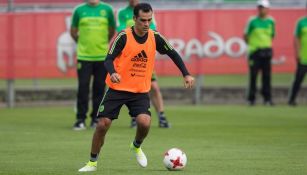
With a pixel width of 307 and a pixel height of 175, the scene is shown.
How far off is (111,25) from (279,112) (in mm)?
5495

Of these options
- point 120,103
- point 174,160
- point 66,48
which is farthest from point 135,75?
point 66,48

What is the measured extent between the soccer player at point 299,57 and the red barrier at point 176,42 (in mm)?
980

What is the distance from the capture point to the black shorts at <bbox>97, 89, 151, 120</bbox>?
10500mm

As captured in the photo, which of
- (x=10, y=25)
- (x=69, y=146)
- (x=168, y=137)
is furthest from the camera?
(x=10, y=25)

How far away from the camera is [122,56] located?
1068 centimetres

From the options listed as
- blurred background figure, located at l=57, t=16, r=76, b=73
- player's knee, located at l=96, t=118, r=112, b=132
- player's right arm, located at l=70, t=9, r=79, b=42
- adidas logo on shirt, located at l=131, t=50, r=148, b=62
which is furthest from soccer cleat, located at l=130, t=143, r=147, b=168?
blurred background figure, located at l=57, t=16, r=76, b=73

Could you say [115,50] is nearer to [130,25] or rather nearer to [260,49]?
[130,25]

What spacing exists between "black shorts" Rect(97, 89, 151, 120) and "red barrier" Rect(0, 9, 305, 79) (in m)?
11.4

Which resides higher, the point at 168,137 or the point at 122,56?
the point at 122,56

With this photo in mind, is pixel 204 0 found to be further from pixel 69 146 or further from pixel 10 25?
pixel 69 146

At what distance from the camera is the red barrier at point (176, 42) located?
21.8 meters

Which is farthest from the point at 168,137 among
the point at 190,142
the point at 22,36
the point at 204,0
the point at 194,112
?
the point at 204,0

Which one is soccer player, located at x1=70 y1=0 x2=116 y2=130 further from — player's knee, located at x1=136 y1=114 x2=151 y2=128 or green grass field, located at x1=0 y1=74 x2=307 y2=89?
green grass field, located at x1=0 y1=74 x2=307 y2=89

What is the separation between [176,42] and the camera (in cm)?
2255
